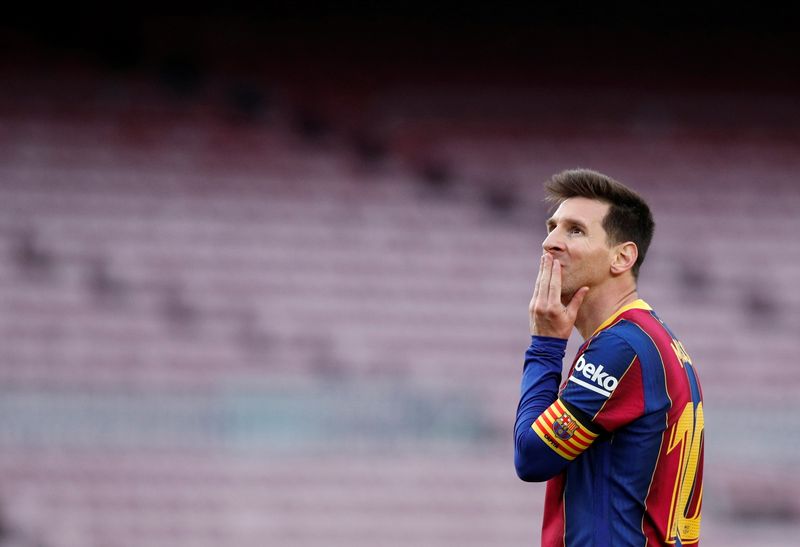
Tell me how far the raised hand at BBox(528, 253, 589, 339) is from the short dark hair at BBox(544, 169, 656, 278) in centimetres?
15

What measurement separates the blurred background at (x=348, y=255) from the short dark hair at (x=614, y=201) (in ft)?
19.1

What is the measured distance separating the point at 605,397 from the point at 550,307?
22cm

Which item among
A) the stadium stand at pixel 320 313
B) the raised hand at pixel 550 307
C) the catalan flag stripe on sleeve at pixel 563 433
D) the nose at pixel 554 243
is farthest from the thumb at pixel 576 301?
the stadium stand at pixel 320 313

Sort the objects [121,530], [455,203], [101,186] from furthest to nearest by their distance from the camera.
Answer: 1. [455,203]
2. [101,186]
3. [121,530]

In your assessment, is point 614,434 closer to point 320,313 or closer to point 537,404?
point 537,404

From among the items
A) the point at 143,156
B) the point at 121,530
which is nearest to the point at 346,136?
the point at 143,156

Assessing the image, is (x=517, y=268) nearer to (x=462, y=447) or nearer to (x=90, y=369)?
(x=462, y=447)

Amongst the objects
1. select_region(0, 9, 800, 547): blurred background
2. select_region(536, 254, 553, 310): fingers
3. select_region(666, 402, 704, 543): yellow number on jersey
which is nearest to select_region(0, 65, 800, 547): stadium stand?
select_region(0, 9, 800, 547): blurred background

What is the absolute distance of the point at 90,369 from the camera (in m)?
8.37

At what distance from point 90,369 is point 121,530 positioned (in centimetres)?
117

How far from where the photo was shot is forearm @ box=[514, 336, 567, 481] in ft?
7.93

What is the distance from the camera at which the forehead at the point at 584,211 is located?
2562mm

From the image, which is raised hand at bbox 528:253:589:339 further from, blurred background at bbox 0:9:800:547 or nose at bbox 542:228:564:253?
blurred background at bbox 0:9:800:547

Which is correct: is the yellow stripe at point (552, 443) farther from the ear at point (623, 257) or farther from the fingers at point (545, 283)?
the ear at point (623, 257)
